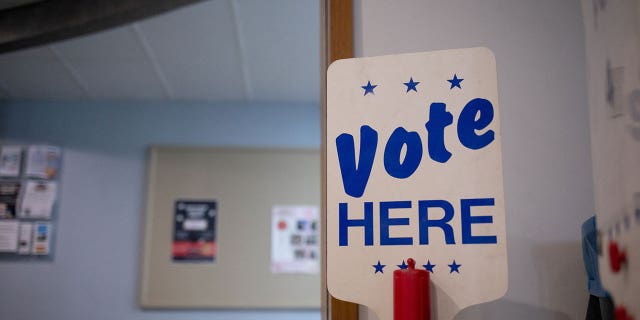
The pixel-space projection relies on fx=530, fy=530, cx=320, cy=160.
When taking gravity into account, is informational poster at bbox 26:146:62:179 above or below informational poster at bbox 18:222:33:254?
above

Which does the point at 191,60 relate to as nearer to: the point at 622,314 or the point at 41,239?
the point at 41,239

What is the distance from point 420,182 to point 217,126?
2.95m

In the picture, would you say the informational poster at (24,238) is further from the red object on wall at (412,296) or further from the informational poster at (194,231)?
the red object on wall at (412,296)

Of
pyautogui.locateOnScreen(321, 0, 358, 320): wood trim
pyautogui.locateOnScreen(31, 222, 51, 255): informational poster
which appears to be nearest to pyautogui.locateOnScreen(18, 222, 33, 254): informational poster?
pyautogui.locateOnScreen(31, 222, 51, 255): informational poster

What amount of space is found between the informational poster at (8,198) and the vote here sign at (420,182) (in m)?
3.30

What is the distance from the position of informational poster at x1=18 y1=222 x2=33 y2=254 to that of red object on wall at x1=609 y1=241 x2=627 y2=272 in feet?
11.8

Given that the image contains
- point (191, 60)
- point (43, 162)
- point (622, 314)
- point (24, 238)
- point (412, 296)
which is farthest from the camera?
point (43, 162)

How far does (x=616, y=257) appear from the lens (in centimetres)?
62

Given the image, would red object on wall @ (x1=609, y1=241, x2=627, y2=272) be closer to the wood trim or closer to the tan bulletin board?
the wood trim

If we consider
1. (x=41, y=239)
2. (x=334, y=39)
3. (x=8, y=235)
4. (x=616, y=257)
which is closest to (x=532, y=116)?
(x=334, y=39)

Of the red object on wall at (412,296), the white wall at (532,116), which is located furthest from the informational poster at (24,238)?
the red object on wall at (412,296)

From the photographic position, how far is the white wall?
1126 millimetres

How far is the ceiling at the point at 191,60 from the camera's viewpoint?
2486 mm

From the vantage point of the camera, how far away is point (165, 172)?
11.7ft
